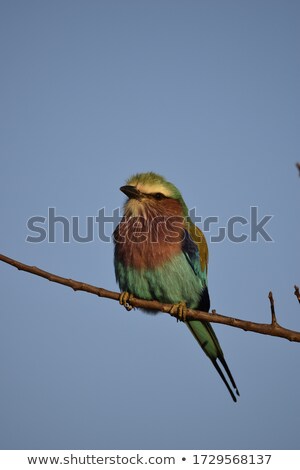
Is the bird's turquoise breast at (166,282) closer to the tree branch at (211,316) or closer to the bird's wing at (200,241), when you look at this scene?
the bird's wing at (200,241)

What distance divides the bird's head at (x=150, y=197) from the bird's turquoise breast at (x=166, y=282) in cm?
60

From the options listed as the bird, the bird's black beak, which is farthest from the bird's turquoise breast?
the bird's black beak

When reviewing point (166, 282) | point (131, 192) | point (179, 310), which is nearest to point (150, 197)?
point (131, 192)

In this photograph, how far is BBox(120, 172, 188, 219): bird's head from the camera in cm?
580

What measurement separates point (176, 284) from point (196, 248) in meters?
0.57

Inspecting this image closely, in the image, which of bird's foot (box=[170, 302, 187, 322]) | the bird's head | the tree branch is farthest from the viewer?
the bird's head

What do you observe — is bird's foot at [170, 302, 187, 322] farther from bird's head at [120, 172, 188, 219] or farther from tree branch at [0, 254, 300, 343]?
bird's head at [120, 172, 188, 219]

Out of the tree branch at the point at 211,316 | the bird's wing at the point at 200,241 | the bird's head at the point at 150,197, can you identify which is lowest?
the tree branch at the point at 211,316

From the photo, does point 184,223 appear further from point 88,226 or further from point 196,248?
point 88,226

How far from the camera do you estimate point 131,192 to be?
580cm

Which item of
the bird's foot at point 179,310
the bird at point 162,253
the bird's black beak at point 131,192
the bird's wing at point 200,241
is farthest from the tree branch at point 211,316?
the bird's black beak at point 131,192

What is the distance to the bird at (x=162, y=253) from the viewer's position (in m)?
5.38

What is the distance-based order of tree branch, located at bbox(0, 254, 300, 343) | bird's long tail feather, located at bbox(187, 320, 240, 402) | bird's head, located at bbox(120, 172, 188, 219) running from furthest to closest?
bird's head, located at bbox(120, 172, 188, 219) → bird's long tail feather, located at bbox(187, 320, 240, 402) → tree branch, located at bbox(0, 254, 300, 343)
